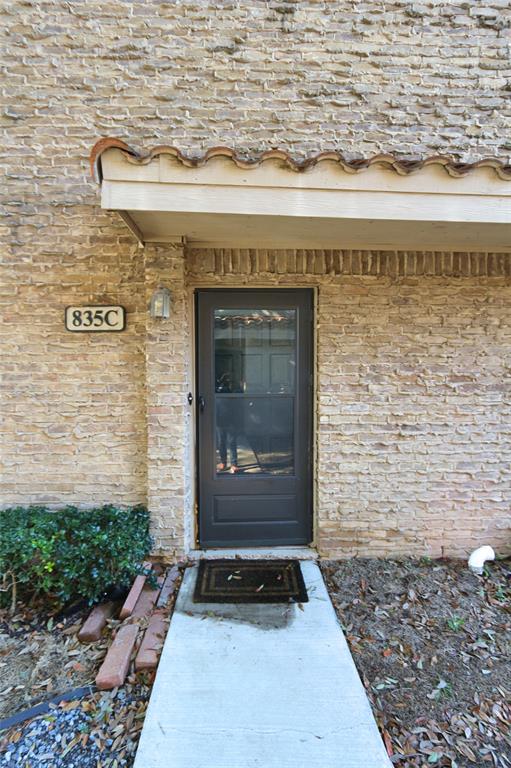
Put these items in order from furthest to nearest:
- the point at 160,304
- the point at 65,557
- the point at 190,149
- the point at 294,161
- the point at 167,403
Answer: the point at 190,149, the point at 167,403, the point at 160,304, the point at 65,557, the point at 294,161

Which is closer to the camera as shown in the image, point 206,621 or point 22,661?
point 22,661

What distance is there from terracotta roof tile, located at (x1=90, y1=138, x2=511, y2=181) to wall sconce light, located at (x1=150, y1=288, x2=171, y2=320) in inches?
36.6

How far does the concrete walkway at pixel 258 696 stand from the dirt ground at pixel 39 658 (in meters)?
0.48

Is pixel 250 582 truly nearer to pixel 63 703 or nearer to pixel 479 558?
pixel 63 703

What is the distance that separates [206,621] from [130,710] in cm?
69

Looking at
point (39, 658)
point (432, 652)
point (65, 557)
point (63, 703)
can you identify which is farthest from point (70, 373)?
point (432, 652)

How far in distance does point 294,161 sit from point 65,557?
9.50ft

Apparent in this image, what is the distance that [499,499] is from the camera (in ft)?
11.7

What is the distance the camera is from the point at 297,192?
95.7 inches

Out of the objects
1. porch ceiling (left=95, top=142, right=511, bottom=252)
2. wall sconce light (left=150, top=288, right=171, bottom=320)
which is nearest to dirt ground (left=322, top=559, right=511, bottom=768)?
wall sconce light (left=150, top=288, right=171, bottom=320)

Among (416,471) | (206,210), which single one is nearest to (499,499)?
(416,471)

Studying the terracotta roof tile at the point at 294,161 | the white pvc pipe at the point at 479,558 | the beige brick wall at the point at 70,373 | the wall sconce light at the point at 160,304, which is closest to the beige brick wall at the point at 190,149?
the beige brick wall at the point at 70,373

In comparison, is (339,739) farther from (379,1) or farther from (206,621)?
(379,1)

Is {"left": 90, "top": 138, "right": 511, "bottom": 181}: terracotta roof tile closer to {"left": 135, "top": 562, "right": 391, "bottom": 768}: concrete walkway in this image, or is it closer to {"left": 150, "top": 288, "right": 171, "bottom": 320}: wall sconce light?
{"left": 150, "top": 288, "right": 171, "bottom": 320}: wall sconce light
